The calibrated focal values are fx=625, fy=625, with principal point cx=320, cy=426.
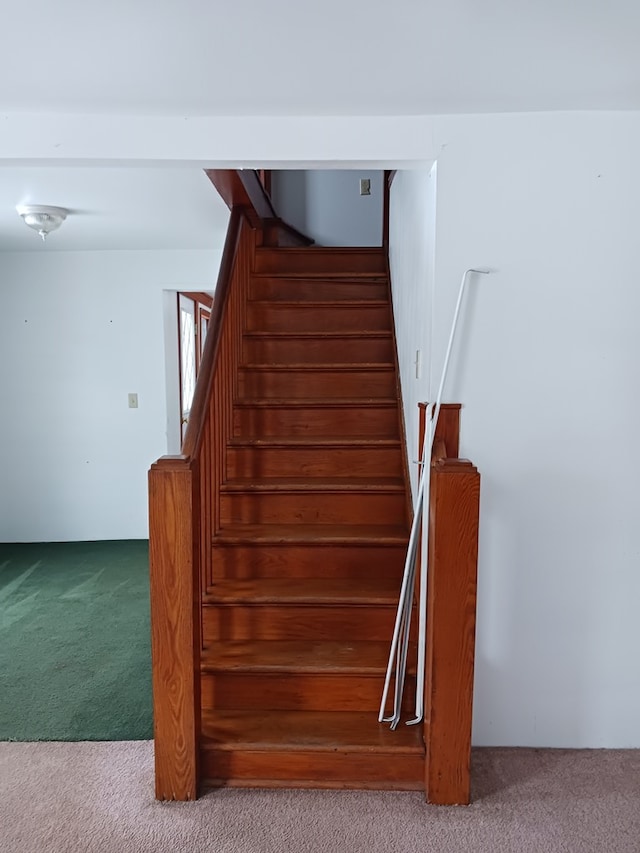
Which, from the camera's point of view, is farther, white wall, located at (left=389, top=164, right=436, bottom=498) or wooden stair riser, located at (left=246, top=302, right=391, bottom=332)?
wooden stair riser, located at (left=246, top=302, right=391, bottom=332)

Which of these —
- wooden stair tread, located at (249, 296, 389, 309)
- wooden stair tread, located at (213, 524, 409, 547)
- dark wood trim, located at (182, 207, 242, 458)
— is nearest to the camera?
dark wood trim, located at (182, 207, 242, 458)

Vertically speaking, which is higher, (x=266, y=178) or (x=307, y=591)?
(x=266, y=178)

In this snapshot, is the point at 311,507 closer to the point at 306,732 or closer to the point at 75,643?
the point at 306,732

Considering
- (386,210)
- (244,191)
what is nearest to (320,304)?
(244,191)

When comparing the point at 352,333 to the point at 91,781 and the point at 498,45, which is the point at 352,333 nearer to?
the point at 498,45

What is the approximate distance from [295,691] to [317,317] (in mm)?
2039

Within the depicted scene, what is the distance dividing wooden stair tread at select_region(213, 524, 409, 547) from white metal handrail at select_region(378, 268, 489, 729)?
364 millimetres

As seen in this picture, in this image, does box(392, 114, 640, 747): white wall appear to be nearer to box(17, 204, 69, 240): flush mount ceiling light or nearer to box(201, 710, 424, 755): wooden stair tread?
box(201, 710, 424, 755): wooden stair tread

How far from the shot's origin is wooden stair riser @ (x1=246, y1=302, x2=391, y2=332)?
3.51 meters

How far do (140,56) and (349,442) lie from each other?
179cm

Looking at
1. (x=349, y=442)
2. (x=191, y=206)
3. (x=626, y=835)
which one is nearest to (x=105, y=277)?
(x=191, y=206)

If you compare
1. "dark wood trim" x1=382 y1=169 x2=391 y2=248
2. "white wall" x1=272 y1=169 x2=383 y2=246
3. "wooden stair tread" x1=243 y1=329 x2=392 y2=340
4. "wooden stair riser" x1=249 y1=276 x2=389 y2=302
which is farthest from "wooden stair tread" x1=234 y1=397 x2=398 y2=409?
"white wall" x1=272 y1=169 x2=383 y2=246

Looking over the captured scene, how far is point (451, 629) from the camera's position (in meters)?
1.88

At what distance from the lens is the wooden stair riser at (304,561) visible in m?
2.54
